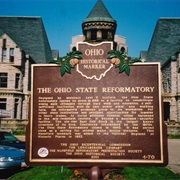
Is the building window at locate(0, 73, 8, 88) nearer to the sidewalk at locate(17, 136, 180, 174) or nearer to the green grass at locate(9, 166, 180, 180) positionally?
the sidewalk at locate(17, 136, 180, 174)

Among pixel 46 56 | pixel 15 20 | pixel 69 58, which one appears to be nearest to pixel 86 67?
pixel 69 58

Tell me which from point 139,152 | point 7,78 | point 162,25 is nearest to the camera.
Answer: point 139,152

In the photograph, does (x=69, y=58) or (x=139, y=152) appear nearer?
(x=139, y=152)

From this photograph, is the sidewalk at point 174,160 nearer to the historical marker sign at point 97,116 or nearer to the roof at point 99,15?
the historical marker sign at point 97,116

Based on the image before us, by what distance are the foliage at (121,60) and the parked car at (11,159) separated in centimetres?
602

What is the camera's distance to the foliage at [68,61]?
572cm

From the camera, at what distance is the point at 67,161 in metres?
5.34

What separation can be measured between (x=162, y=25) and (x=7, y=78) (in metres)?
25.1

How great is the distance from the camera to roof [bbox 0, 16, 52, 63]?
37.4 meters

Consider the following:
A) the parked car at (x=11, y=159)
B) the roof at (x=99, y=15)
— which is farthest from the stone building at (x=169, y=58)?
the parked car at (x=11, y=159)

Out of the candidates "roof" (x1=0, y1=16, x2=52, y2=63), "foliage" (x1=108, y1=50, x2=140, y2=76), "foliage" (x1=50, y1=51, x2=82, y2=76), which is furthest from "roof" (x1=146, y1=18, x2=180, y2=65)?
"foliage" (x1=50, y1=51, x2=82, y2=76)

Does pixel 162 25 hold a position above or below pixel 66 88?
above

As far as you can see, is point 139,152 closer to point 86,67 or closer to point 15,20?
point 86,67

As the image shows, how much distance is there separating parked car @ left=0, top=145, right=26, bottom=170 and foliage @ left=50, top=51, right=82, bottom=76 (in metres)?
5.32
